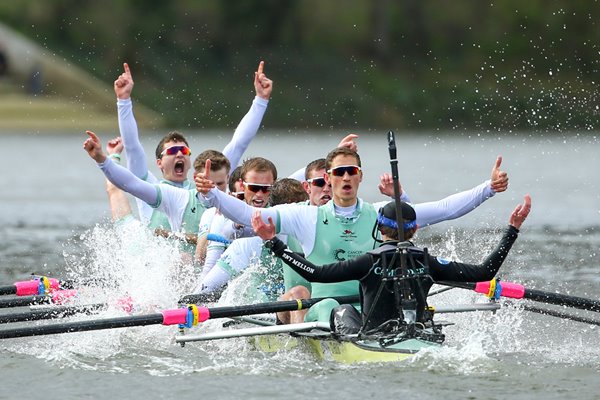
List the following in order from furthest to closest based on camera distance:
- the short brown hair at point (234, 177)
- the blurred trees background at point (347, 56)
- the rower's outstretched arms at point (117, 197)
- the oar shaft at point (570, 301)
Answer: the blurred trees background at point (347, 56) → the rower's outstretched arms at point (117, 197) → the short brown hair at point (234, 177) → the oar shaft at point (570, 301)

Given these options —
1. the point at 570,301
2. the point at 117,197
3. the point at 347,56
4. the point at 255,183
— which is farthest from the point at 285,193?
the point at 347,56

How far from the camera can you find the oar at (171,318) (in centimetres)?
1010

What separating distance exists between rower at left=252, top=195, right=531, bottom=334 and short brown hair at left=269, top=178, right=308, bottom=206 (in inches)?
59.6

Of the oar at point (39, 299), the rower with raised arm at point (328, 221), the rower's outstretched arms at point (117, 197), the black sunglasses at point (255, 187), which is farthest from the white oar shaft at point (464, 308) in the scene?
the rower's outstretched arms at point (117, 197)

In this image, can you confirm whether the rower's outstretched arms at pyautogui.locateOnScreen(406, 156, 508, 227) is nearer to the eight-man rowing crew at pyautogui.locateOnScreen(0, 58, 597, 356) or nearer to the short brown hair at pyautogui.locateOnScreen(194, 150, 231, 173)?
the eight-man rowing crew at pyautogui.locateOnScreen(0, 58, 597, 356)

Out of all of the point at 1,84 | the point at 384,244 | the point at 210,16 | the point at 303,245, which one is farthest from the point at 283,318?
the point at 210,16

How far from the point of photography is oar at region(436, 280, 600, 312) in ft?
35.4

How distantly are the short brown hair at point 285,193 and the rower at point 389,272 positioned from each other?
4.97 feet

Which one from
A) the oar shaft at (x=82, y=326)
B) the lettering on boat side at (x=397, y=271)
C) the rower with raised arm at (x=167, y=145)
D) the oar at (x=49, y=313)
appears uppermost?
the rower with raised arm at (x=167, y=145)

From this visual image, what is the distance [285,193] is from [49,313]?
7.03 feet

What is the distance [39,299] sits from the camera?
1271 centimetres

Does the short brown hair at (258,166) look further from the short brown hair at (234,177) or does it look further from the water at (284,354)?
the water at (284,354)

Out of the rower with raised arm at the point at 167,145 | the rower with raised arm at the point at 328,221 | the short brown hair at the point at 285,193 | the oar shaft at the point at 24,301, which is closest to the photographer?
the rower with raised arm at the point at 328,221

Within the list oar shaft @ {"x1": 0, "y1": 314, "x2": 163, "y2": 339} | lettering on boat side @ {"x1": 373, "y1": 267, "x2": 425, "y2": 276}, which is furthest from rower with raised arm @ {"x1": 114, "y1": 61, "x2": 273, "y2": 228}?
lettering on boat side @ {"x1": 373, "y1": 267, "x2": 425, "y2": 276}
